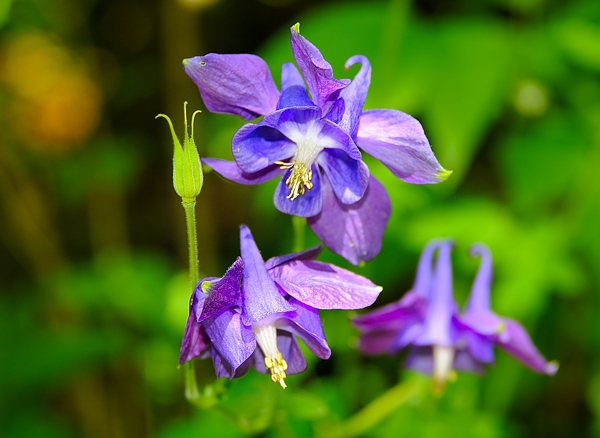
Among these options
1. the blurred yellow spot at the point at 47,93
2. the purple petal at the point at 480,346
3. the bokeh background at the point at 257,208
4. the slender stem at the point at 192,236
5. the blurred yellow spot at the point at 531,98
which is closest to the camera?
the slender stem at the point at 192,236

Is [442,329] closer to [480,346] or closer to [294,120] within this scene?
[480,346]

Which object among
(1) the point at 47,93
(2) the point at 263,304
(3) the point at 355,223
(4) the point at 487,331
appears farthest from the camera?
(1) the point at 47,93

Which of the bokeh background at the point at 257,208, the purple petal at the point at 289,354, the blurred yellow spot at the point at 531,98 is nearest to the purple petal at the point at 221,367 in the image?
the purple petal at the point at 289,354

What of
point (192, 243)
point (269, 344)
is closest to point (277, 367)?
point (269, 344)

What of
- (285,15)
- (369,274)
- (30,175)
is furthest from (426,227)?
(30,175)

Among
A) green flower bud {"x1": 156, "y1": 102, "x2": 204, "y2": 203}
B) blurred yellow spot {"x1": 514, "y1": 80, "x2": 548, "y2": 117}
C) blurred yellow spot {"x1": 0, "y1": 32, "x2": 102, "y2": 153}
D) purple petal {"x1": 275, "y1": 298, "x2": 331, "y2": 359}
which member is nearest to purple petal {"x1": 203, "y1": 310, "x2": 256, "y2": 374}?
purple petal {"x1": 275, "y1": 298, "x2": 331, "y2": 359}

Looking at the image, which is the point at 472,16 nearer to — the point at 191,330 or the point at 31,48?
the point at 31,48

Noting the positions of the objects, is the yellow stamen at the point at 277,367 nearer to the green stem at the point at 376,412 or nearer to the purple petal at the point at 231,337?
the purple petal at the point at 231,337
